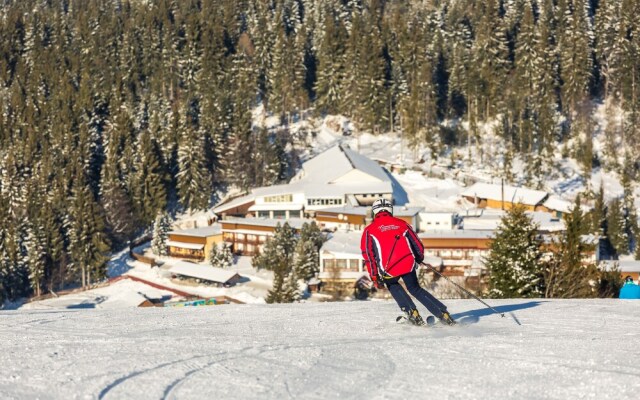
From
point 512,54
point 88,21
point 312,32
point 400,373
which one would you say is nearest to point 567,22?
point 512,54

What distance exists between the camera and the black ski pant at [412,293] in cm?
664

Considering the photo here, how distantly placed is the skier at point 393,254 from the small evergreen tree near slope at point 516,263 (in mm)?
11990

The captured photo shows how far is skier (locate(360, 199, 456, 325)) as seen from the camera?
21.8 feet

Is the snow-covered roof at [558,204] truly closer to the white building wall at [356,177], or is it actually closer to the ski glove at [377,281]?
the white building wall at [356,177]

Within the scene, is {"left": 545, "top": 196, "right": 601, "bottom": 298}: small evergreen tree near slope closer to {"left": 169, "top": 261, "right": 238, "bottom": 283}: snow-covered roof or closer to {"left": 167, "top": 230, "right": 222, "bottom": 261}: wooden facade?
{"left": 169, "top": 261, "right": 238, "bottom": 283}: snow-covered roof

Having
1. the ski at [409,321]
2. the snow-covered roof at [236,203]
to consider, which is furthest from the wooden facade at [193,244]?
the ski at [409,321]

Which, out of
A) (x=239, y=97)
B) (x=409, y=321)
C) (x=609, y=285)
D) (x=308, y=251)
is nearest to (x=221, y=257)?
(x=308, y=251)

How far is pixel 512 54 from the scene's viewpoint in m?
73.8

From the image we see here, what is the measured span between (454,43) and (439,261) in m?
41.8

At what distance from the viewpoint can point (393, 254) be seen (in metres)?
6.64

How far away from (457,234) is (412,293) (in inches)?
1421

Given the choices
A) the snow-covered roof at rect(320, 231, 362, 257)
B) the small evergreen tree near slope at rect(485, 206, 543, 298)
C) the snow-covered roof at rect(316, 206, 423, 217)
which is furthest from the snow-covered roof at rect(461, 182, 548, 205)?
the small evergreen tree near slope at rect(485, 206, 543, 298)

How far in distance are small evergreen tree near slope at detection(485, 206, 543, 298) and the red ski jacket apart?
475 inches

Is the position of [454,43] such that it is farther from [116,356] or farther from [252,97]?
[116,356]
